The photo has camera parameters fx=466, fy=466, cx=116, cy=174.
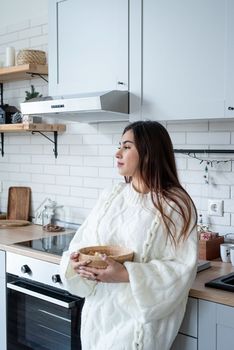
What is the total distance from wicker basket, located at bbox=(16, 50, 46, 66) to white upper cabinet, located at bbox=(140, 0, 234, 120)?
3.44 ft

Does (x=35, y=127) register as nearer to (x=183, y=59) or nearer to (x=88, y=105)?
(x=88, y=105)

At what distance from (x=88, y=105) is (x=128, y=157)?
26.6 inches

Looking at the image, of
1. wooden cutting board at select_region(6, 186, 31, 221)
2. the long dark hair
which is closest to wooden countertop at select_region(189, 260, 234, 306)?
the long dark hair

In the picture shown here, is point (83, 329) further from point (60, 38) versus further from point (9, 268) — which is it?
point (60, 38)

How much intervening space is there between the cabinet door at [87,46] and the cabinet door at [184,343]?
1227mm

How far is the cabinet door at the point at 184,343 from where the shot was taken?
Answer: 177 centimetres

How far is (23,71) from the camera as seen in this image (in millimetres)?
3092

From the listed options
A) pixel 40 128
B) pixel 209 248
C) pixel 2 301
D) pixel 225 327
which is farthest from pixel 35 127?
pixel 225 327

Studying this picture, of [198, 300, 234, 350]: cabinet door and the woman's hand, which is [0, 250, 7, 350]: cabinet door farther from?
[198, 300, 234, 350]: cabinet door

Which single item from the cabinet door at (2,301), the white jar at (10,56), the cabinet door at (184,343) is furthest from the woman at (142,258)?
the white jar at (10,56)

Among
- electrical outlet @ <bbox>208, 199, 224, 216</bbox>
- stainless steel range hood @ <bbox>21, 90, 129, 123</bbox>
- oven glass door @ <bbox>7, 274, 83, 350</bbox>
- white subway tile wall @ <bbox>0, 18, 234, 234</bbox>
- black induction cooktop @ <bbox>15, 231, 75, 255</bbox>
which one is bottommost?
oven glass door @ <bbox>7, 274, 83, 350</bbox>

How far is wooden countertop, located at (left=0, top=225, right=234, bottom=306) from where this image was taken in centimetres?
170

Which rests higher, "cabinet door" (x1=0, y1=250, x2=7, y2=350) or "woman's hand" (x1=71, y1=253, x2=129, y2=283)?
"woman's hand" (x1=71, y1=253, x2=129, y2=283)

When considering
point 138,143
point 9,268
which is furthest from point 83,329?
point 9,268
